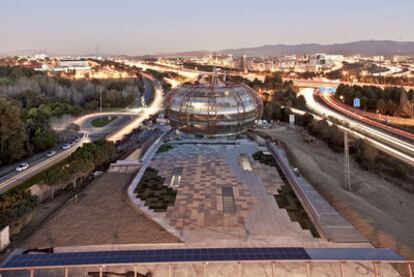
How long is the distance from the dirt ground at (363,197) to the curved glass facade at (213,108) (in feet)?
33.1

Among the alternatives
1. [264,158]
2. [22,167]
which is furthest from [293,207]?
[22,167]

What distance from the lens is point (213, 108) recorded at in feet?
106

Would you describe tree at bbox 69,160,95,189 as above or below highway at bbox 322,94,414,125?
below

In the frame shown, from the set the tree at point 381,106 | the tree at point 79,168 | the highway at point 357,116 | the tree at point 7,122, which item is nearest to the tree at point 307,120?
the highway at point 357,116

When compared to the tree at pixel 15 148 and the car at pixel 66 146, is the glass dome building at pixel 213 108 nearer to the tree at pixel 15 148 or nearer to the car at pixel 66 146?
the car at pixel 66 146

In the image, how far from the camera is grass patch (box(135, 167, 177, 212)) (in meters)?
25.0

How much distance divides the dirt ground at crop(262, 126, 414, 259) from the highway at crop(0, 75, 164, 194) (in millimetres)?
32878

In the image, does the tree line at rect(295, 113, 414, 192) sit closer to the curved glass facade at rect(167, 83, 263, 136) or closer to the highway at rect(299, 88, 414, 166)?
the highway at rect(299, 88, 414, 166)

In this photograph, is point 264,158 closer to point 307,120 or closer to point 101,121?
point 307,120

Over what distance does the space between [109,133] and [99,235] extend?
4120 cm

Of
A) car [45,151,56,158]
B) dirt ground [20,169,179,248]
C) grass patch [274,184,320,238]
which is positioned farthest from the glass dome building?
car [45,151,56,158]

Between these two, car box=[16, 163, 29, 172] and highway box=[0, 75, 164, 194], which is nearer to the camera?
highway box=[0, 75, 164, 194]

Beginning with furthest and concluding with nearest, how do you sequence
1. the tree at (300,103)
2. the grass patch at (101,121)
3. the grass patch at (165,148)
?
the tree at (300,103), the grass patch at (101,121), the grass patch at (165,148)

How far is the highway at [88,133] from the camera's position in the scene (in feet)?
122
